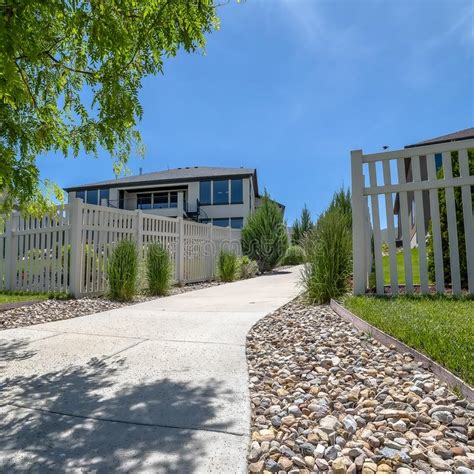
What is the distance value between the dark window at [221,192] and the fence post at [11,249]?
1849cm

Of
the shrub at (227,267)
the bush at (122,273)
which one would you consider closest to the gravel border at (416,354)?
the bush at (122,273)

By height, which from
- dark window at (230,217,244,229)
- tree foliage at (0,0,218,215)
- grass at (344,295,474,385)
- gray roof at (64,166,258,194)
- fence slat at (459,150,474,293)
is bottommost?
grass at (344,295,474,385)

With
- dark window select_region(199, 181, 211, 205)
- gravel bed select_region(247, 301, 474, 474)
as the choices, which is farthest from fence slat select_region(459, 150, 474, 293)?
dark window select_region(199, 181, 211, 205)

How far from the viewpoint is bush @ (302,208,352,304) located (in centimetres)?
493

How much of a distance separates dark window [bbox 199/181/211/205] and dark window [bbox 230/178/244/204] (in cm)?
179

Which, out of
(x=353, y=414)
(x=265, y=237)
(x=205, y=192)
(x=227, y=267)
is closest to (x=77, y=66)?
(x=353, y=414)

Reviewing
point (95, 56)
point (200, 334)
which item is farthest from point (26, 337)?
point (95, 56)

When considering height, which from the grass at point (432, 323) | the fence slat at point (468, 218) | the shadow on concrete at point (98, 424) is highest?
the fence slat at point (468, 218)

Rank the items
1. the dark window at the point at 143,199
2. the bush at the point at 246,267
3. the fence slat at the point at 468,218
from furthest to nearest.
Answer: the dark window at the point at 143,199, the bush at the point at 246,267, the fence slat at the point at 468,218

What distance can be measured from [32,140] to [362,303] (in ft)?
12.4

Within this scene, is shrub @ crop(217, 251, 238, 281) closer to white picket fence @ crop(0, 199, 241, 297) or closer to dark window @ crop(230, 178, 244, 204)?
white picket fence @ crop(0, 199, 241, 297)

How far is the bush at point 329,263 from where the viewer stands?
4934 millimetres

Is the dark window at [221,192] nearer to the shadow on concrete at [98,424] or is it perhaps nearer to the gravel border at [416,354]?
the gravel border at [416,354]

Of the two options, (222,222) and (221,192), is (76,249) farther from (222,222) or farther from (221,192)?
(221,192)
